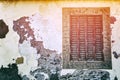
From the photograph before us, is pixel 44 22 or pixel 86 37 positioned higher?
pixel 44 22

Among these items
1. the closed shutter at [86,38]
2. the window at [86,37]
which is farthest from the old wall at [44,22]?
the closed shutter at [86,38]

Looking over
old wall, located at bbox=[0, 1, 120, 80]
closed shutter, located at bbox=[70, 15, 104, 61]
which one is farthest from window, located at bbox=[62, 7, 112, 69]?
old wall, located at bbox=[0, 1, 120, 80]

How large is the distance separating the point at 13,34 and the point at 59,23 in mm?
1246

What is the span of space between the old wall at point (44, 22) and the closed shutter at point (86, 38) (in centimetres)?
32

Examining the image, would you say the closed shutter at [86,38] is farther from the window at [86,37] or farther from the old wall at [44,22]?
the old wall at [44,22]

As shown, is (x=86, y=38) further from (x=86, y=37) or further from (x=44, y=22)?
(x=44, y=22)

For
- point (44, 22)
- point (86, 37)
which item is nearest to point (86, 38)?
point (86, 37)

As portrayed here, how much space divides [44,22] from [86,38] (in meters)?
1.18

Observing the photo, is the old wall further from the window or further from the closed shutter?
the closed shutter

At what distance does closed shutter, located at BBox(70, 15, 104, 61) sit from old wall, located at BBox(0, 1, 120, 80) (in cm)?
32

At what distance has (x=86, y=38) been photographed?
884 cm

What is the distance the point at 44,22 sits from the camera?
884 centimetres

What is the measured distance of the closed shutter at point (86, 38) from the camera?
8.81 meters

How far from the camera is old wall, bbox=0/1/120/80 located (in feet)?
28.7
